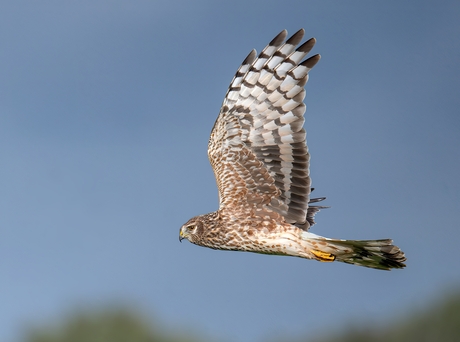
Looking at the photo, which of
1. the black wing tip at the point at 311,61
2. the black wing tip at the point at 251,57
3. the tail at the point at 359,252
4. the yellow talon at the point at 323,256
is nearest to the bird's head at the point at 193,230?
the tail at the point at 359,252

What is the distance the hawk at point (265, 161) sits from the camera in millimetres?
8070

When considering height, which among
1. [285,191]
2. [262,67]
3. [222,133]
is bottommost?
[285,191]

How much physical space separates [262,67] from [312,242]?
7.14 ft

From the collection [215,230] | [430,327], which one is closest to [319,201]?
[215,230]

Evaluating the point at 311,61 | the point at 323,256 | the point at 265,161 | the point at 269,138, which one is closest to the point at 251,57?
the point at 311,61

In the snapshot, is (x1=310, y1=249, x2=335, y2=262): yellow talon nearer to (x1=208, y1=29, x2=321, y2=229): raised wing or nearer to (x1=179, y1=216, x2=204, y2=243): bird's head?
(x1=208, y1=29, x2=321, y2=229): raised wing

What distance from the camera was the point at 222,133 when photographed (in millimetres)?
8289

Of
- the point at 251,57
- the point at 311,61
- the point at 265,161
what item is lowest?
the point at 265,161

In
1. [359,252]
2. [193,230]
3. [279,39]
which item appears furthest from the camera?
[193,230]

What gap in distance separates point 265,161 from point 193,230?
1.23 metres

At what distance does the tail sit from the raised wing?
0.44 meters

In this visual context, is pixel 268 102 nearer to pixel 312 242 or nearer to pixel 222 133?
pixel 222 133

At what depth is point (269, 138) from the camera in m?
8.15

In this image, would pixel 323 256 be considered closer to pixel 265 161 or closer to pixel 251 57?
pixel 265 161
